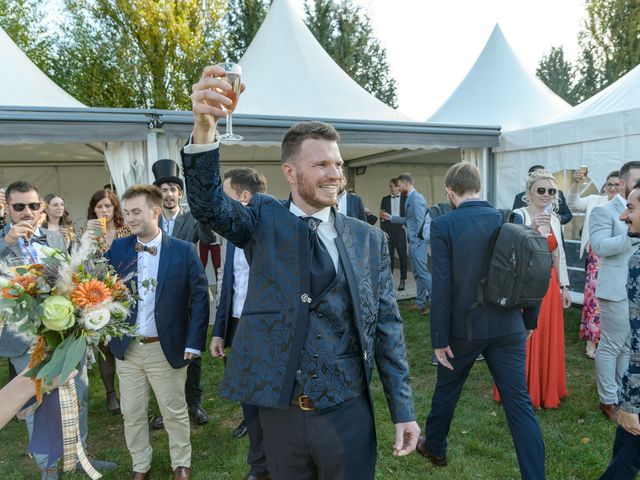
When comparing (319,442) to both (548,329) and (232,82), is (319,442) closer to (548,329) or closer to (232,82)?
(232,82)

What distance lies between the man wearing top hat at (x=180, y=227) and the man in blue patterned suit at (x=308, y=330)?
2322mm

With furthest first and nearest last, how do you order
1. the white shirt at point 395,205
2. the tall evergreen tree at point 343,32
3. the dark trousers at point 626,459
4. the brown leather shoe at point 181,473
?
the tall evergreen tree at point 343,32 < the white shirt at point 395,205 < the brown leather shoe at point 181,473 < the dark trousers at point 626,459

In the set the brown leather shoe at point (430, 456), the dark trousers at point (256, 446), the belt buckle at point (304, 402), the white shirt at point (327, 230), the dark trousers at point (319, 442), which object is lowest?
the brown leather shoe at point (430, 456)

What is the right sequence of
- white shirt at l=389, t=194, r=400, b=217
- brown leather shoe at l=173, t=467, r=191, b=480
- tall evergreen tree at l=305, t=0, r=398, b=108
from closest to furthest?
1. brown leather shoe at l=173, t=467, r=191, b=480
2. white shirt at l=389, t=194, r=400, b=217
3. tall evergreen tree at l=305, t=0, r=398, b=108

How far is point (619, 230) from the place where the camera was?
3.85 m

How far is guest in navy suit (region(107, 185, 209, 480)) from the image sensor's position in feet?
9.97

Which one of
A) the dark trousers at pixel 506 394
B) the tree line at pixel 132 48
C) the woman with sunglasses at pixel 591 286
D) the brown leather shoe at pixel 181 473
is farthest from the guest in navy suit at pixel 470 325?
the tree line at pixel 132 48

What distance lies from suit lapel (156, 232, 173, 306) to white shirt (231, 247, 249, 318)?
459mm

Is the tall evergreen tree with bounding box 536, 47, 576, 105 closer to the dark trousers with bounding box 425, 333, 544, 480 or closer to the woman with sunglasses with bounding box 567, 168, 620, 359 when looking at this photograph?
the woman with sunglasses with bounding box 567, 168, 620, 359

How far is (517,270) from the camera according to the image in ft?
9.23

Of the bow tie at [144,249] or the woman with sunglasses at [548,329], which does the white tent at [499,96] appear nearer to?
the woman with sunglasses at [548,329]

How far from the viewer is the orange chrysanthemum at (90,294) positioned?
5.81 feet

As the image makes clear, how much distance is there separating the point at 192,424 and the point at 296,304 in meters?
3.03

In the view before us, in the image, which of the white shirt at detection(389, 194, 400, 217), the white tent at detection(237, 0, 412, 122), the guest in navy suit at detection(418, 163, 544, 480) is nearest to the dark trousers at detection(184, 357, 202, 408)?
the guest in navy suit at detection(418, 163, 544, 480)
